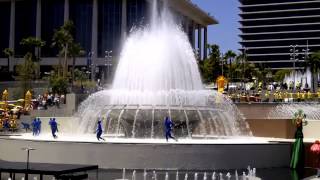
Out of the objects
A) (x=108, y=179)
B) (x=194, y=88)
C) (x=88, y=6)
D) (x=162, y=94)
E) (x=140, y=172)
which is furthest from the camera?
(x=88, y=6)

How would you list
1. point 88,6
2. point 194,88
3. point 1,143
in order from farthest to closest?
1. point 88,6
2. point 194,88
3. point 1,143

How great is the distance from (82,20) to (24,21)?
10.6 metres

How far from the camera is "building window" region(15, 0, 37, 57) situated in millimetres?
94812

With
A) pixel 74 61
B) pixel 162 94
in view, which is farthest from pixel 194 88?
pixel 74 61

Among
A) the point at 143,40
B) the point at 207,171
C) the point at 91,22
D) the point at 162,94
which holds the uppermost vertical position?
the point at 91,22

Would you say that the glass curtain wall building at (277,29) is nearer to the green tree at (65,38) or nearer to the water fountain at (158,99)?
the green tree at (65,38)

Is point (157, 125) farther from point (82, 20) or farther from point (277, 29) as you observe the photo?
point (277, 29)

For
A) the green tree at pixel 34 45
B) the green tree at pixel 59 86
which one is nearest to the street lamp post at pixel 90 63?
the green tree at pixel 34 45

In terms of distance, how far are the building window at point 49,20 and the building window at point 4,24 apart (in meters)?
7.09

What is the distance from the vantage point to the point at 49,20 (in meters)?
94.1

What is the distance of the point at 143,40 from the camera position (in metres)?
29.8

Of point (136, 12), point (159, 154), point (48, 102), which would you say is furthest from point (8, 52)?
point (159, 154)

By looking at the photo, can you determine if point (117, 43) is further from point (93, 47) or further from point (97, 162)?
point (97, 162)

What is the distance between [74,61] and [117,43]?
864 centimetres
